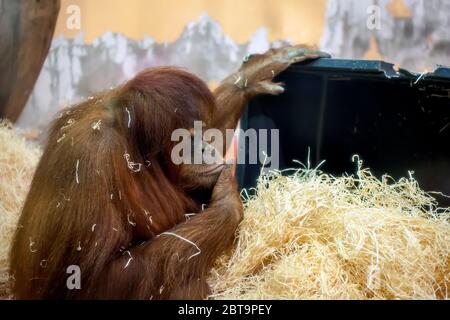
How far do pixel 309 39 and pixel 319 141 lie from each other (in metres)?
0.59

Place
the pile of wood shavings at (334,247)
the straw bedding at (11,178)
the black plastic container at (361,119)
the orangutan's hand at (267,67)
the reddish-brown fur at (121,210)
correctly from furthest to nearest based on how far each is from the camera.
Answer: the orangutan's hand at (267,67) < the black plastic container at (361,119) < the straw bedding at (11,178) < the pile of wood shavings at (334,247) < the reddish-brown fur at (121,210)

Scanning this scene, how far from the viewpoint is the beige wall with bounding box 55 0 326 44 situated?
7.35 feet

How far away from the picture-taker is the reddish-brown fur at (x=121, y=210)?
1.41 meters

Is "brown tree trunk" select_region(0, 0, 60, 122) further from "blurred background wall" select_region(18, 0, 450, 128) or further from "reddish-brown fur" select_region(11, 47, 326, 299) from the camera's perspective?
"reddish-brown fur" select_region(11, 47, 326, 299)

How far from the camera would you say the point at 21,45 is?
2209 millimetres

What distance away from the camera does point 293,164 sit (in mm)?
2414

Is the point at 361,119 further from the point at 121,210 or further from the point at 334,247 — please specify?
the point at 121,210

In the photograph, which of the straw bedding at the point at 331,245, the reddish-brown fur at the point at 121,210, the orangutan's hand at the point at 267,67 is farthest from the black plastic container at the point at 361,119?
the reddish-brown fur at the point at 121,210

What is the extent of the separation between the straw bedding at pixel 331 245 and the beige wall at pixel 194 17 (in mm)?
803

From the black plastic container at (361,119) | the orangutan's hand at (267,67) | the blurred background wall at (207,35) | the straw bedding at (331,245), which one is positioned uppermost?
the blurred background wall at (207,35)

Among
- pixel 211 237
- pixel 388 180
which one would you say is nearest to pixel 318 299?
pixel 211 237

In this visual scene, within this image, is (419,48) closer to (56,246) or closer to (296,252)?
(296,252)

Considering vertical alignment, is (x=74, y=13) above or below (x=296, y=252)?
above

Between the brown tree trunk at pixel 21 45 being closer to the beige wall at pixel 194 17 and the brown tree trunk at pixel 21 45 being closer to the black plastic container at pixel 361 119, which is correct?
the beige wall at pixel 194 17
